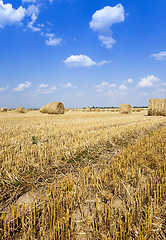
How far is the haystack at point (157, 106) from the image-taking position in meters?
17.7

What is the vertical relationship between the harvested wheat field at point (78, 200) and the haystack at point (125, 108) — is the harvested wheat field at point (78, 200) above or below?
below

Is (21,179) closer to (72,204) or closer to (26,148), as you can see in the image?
(72,204)

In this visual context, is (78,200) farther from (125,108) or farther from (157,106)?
(125,108)

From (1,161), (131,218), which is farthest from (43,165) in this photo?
(131,218)

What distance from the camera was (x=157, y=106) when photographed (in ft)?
59.1

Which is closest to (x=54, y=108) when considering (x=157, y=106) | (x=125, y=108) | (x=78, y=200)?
(x=125, y=108)

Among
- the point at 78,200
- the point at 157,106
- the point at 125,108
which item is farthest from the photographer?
the point at 125,108

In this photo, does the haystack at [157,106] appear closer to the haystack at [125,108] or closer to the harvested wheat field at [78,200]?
the haystack at [125,108]

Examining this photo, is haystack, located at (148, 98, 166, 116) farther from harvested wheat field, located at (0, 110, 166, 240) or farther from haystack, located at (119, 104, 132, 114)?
harvested wheat field, located at (0, 110, 166, 240)

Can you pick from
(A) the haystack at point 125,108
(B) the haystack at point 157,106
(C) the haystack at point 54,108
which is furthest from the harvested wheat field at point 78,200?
(A) the haystack at point 125,108

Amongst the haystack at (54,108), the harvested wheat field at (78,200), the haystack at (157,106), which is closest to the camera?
the harvested wheat field at (78,200)

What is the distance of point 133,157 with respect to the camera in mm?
3354

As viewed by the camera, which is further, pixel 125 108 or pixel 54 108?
pixel 125 108

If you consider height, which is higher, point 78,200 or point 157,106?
point 157,106
